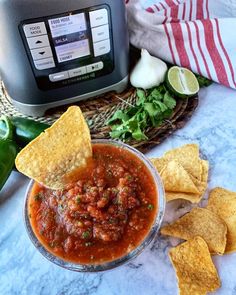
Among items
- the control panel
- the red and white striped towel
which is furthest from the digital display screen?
the red and white striped towel

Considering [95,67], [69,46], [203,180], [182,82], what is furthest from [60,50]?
[203,180]

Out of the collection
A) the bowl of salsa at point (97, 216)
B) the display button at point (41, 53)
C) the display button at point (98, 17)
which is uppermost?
the display button at point (98, 17)

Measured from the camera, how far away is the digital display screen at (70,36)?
3.52 ft

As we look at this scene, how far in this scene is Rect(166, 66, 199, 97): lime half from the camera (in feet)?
4.18

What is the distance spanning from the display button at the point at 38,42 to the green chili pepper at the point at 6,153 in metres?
0.24

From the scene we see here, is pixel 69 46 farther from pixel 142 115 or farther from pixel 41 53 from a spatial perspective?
pixel 142 115

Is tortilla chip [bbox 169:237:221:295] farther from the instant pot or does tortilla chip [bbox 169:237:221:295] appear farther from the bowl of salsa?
the instant pot

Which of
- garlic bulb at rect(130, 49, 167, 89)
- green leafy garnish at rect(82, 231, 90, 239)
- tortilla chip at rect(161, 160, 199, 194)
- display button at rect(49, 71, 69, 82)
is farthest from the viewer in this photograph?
garlic bulb at rect(130, 49, 167, 89)

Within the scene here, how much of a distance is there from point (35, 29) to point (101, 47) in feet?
0.65

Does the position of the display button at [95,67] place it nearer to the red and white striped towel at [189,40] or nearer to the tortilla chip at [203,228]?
the red and white striped towel at [189,40]

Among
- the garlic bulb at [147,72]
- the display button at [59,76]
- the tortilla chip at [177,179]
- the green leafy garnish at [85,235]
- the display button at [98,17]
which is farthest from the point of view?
the garlic bulb at [147,72]

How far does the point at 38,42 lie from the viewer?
110cm

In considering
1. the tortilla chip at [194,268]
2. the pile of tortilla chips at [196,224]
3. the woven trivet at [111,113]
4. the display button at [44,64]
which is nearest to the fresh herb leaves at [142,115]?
the woven trivet at [111,113]

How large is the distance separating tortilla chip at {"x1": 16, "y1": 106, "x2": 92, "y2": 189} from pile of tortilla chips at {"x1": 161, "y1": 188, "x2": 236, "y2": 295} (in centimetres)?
27
